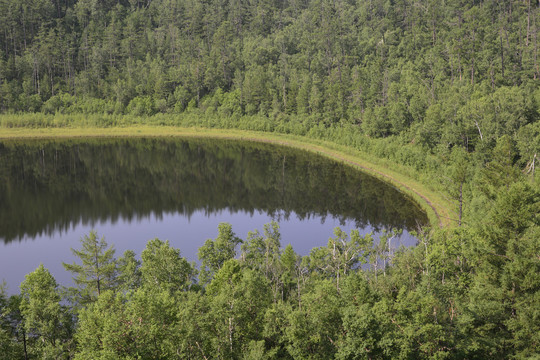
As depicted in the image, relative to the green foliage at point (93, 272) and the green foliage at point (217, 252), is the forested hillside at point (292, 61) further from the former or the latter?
the green foliage at point (93, 272)

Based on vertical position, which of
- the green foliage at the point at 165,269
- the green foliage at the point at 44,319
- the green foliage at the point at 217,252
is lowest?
the green foliage at the point at 44,319

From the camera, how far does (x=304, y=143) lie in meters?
112

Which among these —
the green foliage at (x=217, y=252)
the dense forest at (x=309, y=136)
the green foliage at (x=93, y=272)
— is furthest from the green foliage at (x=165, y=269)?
the green foliage at (x=93, y=272)

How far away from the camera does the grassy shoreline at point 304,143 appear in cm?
6769

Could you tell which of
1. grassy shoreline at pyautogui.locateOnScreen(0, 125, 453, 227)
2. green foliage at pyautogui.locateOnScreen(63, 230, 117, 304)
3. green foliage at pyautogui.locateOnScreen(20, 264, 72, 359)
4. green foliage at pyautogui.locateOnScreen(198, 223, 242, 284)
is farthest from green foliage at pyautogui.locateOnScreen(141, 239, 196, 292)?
grassy shoreline at pyautogui.locateOnScreen(0, 125, 453, 227)

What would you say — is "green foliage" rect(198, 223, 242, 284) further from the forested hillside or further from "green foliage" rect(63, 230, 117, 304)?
the forested hillside

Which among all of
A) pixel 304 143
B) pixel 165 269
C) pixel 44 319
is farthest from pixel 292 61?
pixel 44 319

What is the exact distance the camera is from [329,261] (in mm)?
44156

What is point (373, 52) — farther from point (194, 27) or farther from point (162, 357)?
point (162, 357)

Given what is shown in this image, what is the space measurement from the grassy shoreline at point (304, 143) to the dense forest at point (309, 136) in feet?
7.75

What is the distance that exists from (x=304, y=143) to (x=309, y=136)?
293 cm

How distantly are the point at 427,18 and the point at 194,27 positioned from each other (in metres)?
79.5

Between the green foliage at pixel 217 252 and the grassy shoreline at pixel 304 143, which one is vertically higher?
the grassy shoreline at pixel 304 143

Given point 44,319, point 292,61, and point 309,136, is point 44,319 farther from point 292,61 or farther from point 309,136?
point 292,61
